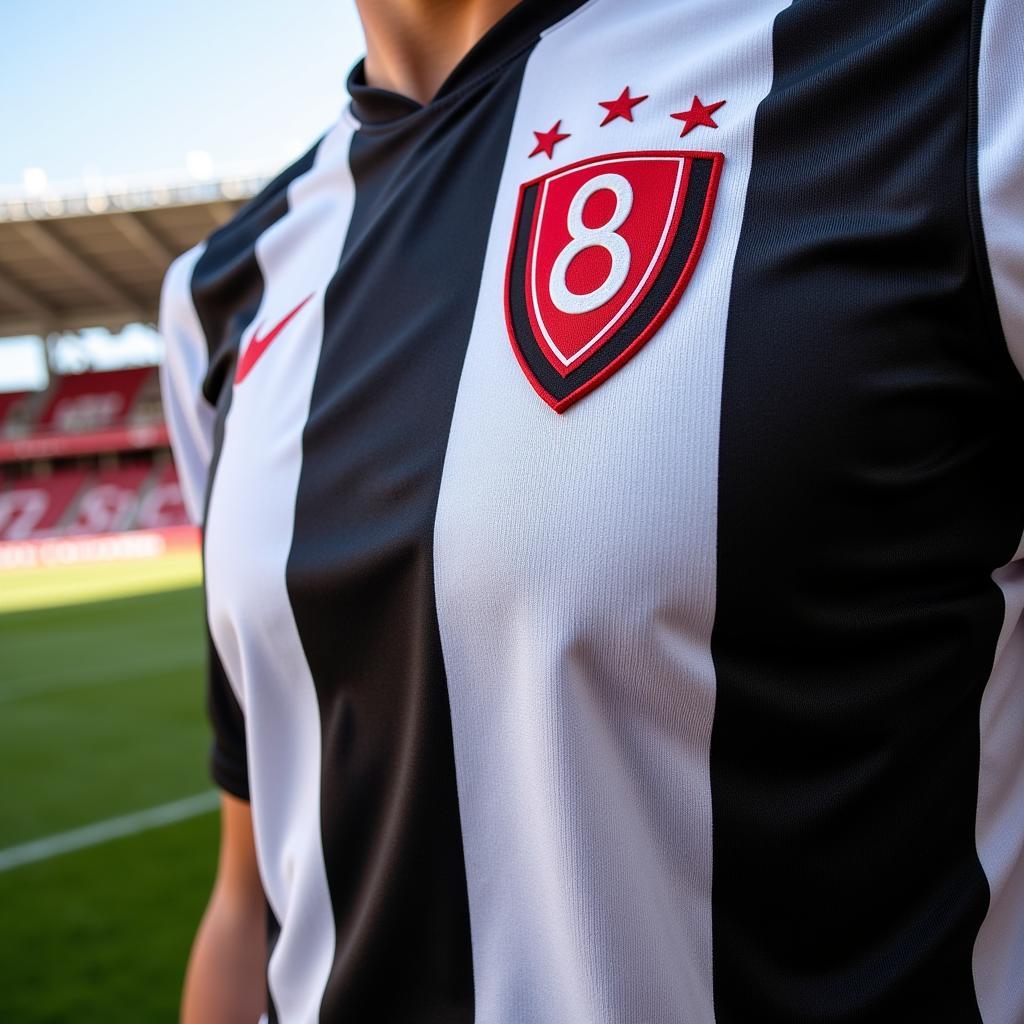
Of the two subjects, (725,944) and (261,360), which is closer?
(725,944)

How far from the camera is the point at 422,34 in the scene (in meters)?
0.75

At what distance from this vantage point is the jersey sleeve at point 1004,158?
482 mm

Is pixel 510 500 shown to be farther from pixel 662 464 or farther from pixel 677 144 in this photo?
pixel 677 144

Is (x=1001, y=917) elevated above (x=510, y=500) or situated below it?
below

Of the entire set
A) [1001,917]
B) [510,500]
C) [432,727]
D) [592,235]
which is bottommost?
[1001,917]

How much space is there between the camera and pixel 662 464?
51 cm

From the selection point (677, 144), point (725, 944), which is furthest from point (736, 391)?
point (725, 944)

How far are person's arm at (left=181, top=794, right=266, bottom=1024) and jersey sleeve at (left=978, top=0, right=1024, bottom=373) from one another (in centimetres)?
66

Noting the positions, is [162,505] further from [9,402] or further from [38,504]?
[9,402]

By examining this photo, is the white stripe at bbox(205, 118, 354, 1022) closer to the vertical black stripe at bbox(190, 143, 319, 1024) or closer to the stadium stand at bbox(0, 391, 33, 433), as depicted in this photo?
the vertical black stripe at bbox(190, 143, 319, 1024)

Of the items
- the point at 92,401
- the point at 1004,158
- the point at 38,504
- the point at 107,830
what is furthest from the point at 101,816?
the point at 92,401

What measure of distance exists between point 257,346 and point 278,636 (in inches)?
10.2

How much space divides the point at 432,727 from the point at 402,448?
0.53 ft

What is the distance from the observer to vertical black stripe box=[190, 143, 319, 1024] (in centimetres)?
82
